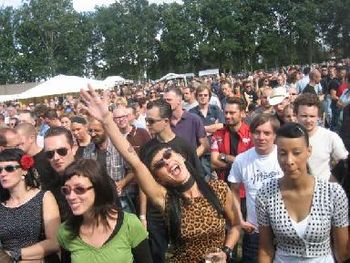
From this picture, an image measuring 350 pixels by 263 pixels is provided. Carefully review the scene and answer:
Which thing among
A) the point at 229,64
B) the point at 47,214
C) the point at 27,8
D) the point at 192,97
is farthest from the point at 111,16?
the point at 47,214

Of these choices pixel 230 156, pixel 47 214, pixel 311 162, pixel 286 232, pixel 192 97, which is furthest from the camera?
pixel 192 97

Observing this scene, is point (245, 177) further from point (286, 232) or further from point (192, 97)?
point (192, 97)

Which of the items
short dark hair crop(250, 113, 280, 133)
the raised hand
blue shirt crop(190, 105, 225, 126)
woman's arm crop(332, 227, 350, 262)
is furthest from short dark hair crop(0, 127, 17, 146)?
blue shirt crop(190, 105, 225, 126)

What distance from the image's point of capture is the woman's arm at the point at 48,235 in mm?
3658

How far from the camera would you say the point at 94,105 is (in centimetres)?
362

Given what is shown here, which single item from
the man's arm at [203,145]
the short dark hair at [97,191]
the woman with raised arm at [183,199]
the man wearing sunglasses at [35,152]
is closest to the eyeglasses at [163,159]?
the woman with raised arm at [183,199]

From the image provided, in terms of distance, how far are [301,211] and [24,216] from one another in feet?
6.20

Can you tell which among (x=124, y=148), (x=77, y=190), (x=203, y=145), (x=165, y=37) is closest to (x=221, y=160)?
(x=203, y=145)

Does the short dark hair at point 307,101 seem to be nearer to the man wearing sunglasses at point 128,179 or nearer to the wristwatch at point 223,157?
the wristwatch at point 223,157

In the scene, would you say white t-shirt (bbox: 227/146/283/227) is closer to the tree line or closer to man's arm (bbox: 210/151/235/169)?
man's arm (bbox: 210/151/235/169)

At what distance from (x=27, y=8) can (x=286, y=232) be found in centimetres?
8935

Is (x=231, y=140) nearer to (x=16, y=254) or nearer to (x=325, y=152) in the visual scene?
(x=325, y=152)

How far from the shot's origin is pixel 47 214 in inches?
148

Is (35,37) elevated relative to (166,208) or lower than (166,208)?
elevated
